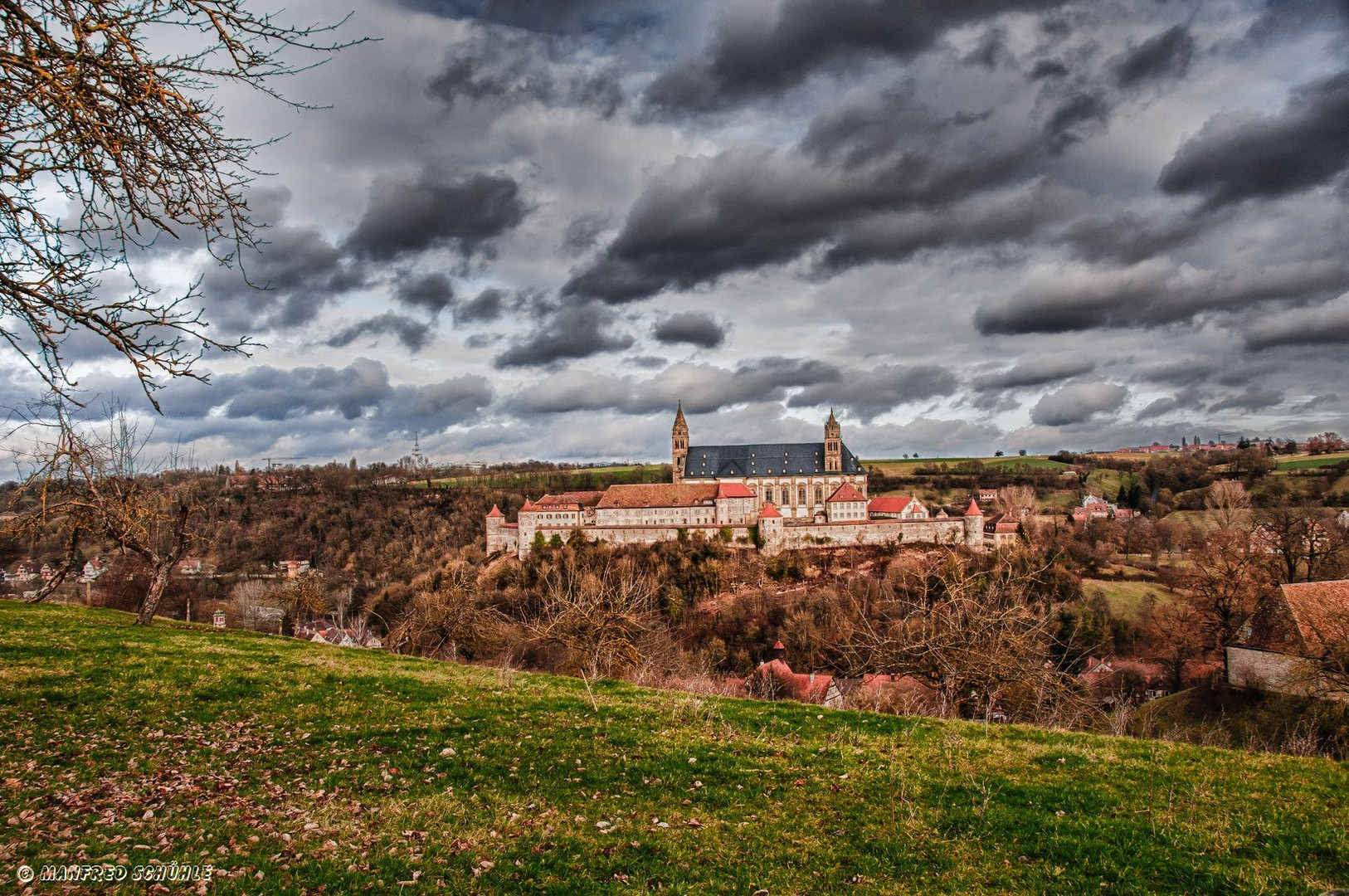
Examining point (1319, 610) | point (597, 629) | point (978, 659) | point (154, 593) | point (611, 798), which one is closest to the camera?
point (611, 798)

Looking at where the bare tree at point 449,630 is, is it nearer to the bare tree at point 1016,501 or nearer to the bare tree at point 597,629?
the bare tree at point 597,629

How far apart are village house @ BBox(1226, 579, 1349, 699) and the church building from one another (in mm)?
59984

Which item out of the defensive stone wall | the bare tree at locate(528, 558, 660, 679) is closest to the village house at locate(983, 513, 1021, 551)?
the defensive stone wall

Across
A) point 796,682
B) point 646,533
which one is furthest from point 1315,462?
point 796,682

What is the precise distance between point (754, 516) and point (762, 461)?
1382 cm

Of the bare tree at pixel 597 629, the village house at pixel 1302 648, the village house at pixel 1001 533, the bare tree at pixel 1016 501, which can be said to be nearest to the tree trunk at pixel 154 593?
the bare tree at pixel 597 629

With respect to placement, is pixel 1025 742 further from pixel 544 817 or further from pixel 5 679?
pixel 5 679

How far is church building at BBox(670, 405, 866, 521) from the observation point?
297 ft

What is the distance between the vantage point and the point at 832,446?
92.1m

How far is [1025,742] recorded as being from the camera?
962 centimetres

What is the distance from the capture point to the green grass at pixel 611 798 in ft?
16.9

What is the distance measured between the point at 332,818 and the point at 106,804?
2076 millimetres

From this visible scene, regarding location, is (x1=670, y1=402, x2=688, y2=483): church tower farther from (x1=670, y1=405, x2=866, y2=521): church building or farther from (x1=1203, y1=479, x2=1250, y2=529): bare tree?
(x1=1203, y1=479, x2=1250, y2=529): bare tree

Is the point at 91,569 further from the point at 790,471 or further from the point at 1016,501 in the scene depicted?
the point at 1016,501
